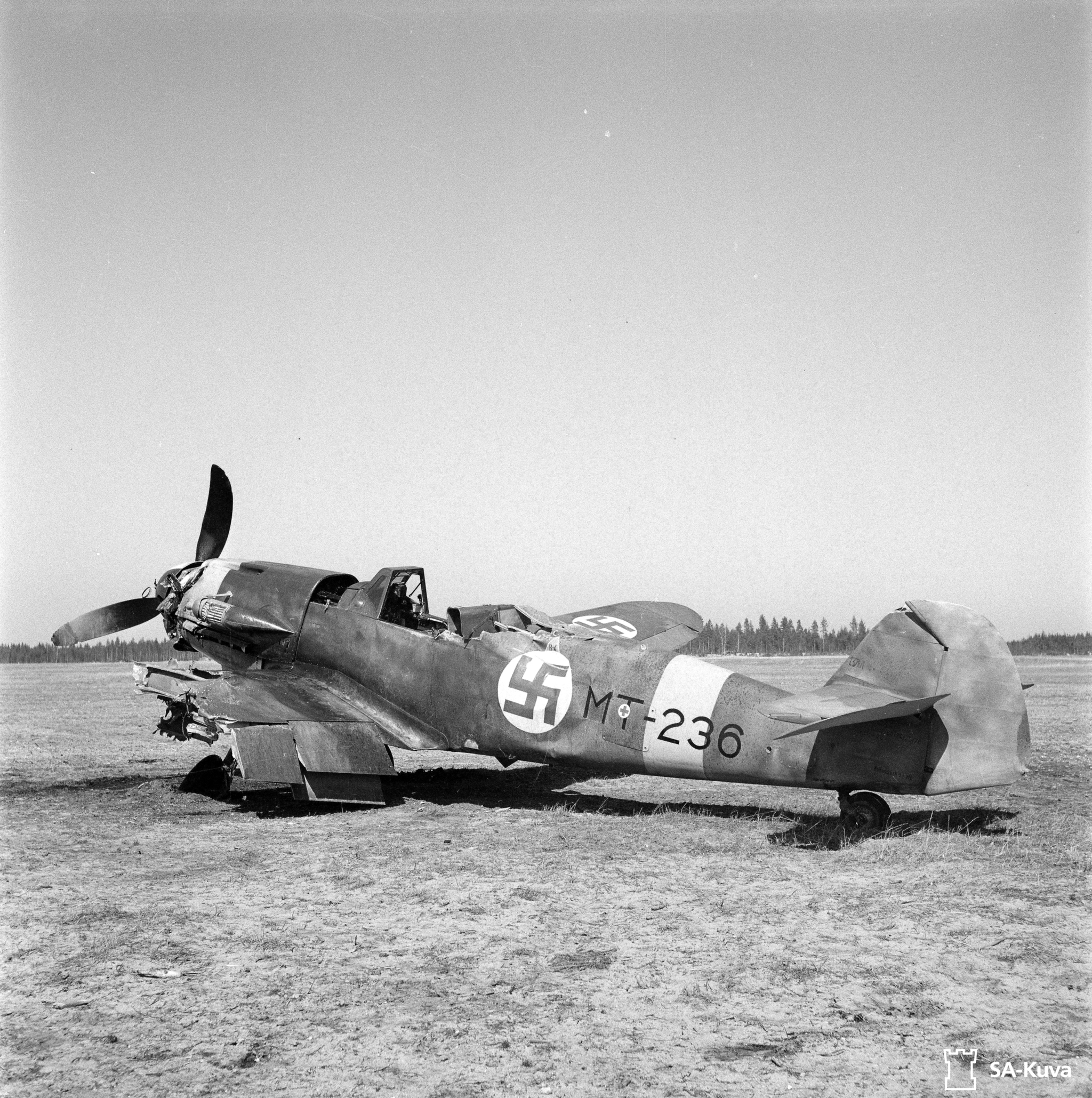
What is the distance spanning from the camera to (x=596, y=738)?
352 inches

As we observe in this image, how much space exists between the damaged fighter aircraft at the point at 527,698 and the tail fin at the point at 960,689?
0.01 m

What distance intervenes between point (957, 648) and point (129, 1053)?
21.1 feet

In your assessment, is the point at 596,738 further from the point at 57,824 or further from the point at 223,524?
the point at 223,524

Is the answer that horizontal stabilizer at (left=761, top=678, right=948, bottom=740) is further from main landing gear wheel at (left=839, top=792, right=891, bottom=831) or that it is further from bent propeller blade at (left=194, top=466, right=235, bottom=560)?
bent propeller blade at (left=194, top=466, right=235, bottom=560)

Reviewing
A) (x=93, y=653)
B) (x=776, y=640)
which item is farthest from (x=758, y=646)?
(x=93, y=653)

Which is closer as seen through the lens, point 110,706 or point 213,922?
point 213,922

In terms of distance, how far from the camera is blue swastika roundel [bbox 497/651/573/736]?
30.3ft

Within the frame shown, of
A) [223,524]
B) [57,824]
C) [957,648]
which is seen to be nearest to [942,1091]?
[957,648]

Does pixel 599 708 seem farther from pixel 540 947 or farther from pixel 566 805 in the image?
pixel 540 947

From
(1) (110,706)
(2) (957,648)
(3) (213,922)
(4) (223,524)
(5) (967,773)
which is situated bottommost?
(1) (110,706)

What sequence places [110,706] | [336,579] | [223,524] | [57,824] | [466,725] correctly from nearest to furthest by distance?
[57,824], [466,725], [336,579], [223,524], [110,706]

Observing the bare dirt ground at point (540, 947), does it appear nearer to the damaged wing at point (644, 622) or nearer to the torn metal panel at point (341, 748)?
the torn metal panel at point (341, 748)

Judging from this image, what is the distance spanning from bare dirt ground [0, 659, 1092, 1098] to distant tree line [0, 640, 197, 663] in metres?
76.4

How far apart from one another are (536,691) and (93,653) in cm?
9240
